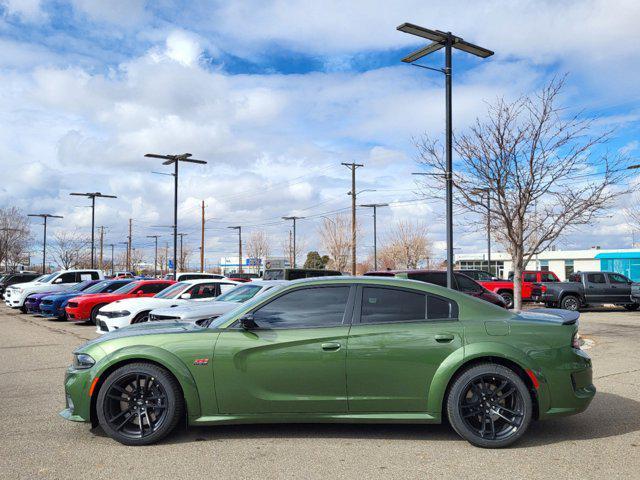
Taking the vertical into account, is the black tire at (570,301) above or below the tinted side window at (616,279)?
below

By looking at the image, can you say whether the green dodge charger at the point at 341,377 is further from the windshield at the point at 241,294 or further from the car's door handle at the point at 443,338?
the windshield at the point at 241,294

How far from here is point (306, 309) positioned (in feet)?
18.2

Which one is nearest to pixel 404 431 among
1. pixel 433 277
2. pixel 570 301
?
pixel 433 277

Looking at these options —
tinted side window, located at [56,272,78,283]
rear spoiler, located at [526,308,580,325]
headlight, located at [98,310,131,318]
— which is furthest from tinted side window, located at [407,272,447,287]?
tinted side window, located at [56,272,78,283]

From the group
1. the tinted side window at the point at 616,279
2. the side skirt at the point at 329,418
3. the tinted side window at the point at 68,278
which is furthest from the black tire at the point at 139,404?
the tinted side window at the point at 616,279

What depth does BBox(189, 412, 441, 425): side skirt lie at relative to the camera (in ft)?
17.4

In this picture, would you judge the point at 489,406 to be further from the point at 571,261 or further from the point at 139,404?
the point at 571,261

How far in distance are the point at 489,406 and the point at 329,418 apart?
1415 millimetres

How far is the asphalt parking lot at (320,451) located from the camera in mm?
4645

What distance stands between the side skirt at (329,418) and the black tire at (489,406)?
9.4 inches

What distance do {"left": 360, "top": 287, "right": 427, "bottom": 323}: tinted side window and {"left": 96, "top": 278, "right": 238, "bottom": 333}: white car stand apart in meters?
8.32

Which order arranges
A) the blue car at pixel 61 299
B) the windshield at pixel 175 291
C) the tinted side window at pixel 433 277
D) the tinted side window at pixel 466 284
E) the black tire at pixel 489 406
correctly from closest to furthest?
the black tire at pixel 489 406
the windshield at pixel 175 291
the tinted side window at pixel 433 277
the tinted side window at pixel 466 284
the blue car at pixel 61 299

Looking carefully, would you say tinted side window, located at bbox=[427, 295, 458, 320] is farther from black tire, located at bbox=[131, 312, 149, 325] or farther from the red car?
Result: the red car

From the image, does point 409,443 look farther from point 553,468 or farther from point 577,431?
point 577,431
